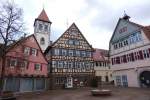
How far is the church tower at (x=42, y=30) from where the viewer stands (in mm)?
41603

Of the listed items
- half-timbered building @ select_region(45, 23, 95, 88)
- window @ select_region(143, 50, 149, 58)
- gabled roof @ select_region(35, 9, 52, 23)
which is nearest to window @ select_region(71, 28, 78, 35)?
half-timbered building @ select_region(45, 23, 95, 88)

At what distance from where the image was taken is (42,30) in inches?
1699

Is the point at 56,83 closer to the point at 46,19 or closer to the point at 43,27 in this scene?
the point at 43,27

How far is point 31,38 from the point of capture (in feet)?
83.0

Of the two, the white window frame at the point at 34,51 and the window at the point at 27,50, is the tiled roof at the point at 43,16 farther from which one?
the window at the point at 27,50

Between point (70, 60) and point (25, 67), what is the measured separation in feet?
31.1

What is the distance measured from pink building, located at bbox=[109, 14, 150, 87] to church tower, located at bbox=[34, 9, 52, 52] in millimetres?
20172

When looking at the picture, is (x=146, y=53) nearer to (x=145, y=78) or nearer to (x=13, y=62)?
(x=145, y=78)

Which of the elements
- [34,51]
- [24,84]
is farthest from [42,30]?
[24,84]

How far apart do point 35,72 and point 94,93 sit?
1245cm

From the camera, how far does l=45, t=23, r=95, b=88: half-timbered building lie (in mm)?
27844

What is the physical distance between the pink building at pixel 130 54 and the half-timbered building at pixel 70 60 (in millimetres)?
5637

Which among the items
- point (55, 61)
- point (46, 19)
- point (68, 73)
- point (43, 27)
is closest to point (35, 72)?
point (55, 61)

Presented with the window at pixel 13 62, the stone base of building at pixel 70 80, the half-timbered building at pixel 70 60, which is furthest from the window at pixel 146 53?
the window at pixel 13 62
